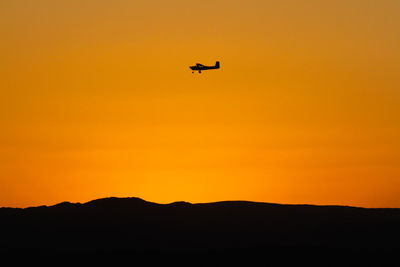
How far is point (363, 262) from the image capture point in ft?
589

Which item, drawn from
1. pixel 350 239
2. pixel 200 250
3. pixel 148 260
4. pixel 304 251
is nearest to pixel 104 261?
pixel 148 260

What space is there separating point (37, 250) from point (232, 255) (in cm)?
3712

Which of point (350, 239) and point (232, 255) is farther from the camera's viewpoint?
point (350, 239)

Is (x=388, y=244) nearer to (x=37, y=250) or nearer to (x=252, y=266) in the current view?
(x=252, y=266)

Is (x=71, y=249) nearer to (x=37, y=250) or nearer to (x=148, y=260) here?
(x=37, y=250)

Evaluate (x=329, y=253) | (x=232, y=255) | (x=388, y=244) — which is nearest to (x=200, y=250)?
(x=232, y=255)

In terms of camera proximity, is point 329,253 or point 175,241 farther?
point 175,241

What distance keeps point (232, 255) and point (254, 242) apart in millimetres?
12643

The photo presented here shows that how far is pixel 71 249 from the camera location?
634 ft

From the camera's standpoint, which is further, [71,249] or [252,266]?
[71,249]

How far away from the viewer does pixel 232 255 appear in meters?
184

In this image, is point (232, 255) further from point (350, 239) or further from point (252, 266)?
point (350, 239)

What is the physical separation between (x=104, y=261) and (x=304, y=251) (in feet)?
119

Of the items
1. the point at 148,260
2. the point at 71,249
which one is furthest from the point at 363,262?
the point at 71,249
